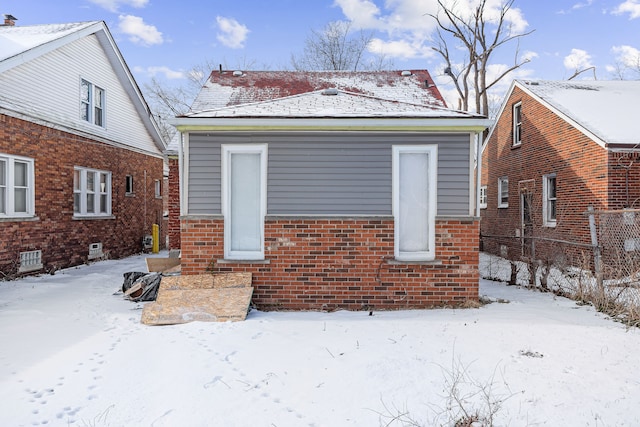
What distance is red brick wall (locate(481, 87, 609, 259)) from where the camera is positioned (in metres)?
11.3

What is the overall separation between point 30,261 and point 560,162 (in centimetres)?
1461

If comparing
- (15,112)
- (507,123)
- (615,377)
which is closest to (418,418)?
(615,377)

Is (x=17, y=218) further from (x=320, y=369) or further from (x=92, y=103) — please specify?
(x=320, y=369)

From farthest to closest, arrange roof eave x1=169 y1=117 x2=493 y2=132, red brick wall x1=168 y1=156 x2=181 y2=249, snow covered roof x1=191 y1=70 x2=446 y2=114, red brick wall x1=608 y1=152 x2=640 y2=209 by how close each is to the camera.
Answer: snow covered roof x1=191 y1=70 x2=446 y2=114 → red brick wall x1=168 y1=156 x2=181 y2=249 → red brick wall x1=608 y1=152 x2=640 y2=209 → roof eave x1=169 y1=117 x2=493 y2=132

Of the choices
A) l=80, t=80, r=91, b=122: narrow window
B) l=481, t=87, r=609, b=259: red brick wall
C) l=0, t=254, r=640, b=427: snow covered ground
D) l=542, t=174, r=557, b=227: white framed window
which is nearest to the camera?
l=0, t=254, r=640, b=427: snow covered ground

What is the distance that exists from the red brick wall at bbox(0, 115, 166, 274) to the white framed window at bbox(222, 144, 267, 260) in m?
6.02

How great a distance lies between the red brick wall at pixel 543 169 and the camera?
37.2ft

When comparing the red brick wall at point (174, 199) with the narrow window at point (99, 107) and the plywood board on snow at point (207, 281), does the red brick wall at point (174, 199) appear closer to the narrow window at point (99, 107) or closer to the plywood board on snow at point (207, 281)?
the plywood board on snow at point (207, 281)

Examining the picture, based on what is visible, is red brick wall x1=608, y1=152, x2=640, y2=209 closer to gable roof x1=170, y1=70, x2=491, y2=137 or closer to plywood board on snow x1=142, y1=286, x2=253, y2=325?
gable roof x1=170, y1=70, x2=491, y2=137

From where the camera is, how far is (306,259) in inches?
280

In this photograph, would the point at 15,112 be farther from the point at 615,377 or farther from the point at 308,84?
the point at 615,377

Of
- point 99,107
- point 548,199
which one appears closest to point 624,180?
point 548,199

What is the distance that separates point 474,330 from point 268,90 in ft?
36.8

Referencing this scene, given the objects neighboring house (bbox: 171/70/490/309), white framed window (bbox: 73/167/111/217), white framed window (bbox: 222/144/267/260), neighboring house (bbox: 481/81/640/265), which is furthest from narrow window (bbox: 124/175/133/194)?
neighboring house (bbox: 481/81/640/265)
